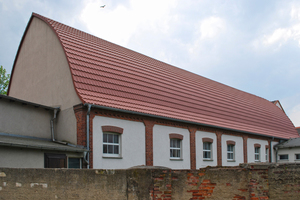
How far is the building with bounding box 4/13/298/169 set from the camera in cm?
1432

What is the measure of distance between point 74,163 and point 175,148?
22.5 feet

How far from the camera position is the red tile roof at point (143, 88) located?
50.1 feet

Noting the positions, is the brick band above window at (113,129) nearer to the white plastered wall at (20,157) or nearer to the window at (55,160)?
the window at (55,160)

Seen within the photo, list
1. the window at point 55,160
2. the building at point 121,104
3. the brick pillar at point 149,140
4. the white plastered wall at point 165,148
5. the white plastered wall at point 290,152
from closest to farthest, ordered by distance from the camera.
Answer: the window at point 55,160
the building at point 121,104
the brick pillar at point 149,140
the white plastered wall at point 165,148
the white plastered wall at point 290,152

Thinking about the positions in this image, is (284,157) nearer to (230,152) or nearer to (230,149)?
(230,149)

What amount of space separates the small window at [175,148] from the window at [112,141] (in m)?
4.00

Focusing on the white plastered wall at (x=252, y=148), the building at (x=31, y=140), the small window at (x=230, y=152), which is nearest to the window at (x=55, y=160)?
the building at (x=31, y=140)

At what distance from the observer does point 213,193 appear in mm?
7570

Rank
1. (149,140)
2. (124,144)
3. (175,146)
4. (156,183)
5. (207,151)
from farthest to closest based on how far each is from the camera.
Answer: (207,151) → (175,146) → (149,140) → (124,144) → (156,183)

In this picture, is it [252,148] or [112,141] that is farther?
[252,148]

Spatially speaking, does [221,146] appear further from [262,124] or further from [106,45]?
[106,45]

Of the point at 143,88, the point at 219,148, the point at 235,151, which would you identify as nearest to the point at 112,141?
the point at 143,88

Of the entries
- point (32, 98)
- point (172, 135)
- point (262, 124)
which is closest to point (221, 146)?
point (172, 135)

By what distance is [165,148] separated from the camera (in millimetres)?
17188
